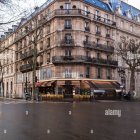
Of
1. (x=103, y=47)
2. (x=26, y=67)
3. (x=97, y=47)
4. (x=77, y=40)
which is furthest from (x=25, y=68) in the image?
(x=103, y=47)

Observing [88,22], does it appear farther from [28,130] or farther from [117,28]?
[28,130]

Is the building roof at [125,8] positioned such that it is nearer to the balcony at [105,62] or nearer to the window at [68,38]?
the balcony at [105,62]

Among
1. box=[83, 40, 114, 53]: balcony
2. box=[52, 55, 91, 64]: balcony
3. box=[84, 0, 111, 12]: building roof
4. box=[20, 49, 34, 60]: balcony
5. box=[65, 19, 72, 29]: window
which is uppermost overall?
box=[84, 0, 111, 12]: building roof

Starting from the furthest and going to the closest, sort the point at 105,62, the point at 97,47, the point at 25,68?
the point at 25,68 < the point at 105,62 < the point at 97,47

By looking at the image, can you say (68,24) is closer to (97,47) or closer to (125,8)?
(97,47)

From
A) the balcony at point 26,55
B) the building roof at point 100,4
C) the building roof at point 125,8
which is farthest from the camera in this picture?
the building roof at point 125,8

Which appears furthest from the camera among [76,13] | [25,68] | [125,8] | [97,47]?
[125,8]

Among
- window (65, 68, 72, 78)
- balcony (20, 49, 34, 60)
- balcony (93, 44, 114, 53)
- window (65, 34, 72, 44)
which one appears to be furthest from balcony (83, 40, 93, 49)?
balcony (20, 49, 34, 60)

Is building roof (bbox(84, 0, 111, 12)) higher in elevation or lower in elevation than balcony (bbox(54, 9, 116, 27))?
higher

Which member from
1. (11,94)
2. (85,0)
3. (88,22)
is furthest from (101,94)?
(11,94)

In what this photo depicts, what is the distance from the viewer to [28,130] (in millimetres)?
10711

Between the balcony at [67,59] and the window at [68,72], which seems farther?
the window at [68,72]

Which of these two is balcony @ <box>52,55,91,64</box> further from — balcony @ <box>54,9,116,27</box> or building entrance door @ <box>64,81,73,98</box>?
balcony @ <box>54,9,116,27</box>

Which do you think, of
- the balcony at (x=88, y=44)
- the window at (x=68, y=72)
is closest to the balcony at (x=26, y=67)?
the window at (x=68, y=72)
